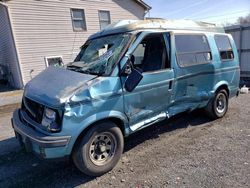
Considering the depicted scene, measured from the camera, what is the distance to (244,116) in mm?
5523

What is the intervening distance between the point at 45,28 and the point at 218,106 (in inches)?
380

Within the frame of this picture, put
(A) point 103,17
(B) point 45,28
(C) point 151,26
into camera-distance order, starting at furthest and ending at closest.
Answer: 1. (A) point 103,17
2. (B) point 45,28
3. (C) point 151,26

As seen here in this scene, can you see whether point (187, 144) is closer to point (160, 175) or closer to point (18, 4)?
point (160, 175)

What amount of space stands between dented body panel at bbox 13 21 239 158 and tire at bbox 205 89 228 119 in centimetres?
24

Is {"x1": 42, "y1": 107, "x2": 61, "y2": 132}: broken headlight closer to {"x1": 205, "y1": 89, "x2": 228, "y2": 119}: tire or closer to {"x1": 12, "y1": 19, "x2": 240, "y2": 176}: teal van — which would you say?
{"x1": 12, "y1": 19, "x2": 240, "y2": 176}: teal van

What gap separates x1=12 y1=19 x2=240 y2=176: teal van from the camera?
2920 mm

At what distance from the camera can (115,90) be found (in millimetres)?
3279

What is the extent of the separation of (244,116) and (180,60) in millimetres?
2571

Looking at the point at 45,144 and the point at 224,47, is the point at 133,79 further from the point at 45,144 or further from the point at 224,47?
the point at 224,47

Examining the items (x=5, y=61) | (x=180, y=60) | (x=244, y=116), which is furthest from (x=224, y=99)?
(x=5, y=61)

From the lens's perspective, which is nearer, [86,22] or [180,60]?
[180,60]

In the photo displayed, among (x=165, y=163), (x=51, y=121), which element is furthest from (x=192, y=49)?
(x=51, y=121)

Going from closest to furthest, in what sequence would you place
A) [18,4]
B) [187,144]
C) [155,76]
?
[155,76]
[187,144]
[18,4]

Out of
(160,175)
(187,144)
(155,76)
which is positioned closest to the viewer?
(160,175)
